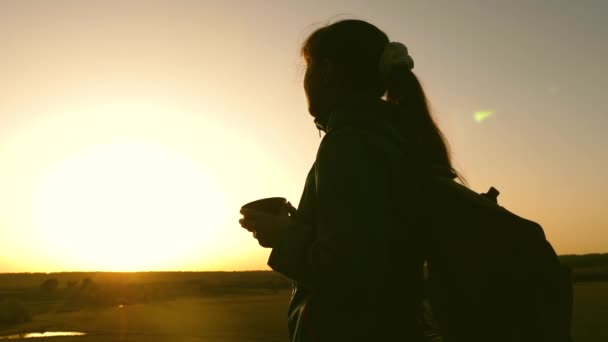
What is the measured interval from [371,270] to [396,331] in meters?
0.29

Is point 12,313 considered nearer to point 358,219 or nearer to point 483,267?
point 358,219

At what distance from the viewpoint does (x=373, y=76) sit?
2.43 m

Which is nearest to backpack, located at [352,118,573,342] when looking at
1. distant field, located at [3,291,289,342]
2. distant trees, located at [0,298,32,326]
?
distant field, located at [3,291,289,342]

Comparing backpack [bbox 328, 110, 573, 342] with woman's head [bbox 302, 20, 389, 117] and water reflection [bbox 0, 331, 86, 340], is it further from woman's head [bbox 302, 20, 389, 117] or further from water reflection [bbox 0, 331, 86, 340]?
water reflection [bbox 0, 331, 86, 340]

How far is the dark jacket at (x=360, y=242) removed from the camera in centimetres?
189

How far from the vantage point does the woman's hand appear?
7.27ft

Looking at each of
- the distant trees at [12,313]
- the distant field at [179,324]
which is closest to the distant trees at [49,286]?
the distant field at [179,324]

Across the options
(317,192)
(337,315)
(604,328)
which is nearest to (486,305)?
(337,315)

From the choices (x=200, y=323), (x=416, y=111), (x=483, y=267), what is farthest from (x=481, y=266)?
(x=200, y=323)

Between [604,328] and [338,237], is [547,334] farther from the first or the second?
[604,328]

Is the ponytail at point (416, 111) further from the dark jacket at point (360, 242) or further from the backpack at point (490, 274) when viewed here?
the backpack at point (490, 274)

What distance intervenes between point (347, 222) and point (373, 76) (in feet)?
2.54

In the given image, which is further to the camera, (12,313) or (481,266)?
(12,313)

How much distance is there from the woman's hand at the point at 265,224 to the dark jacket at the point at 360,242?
82 millimetres
